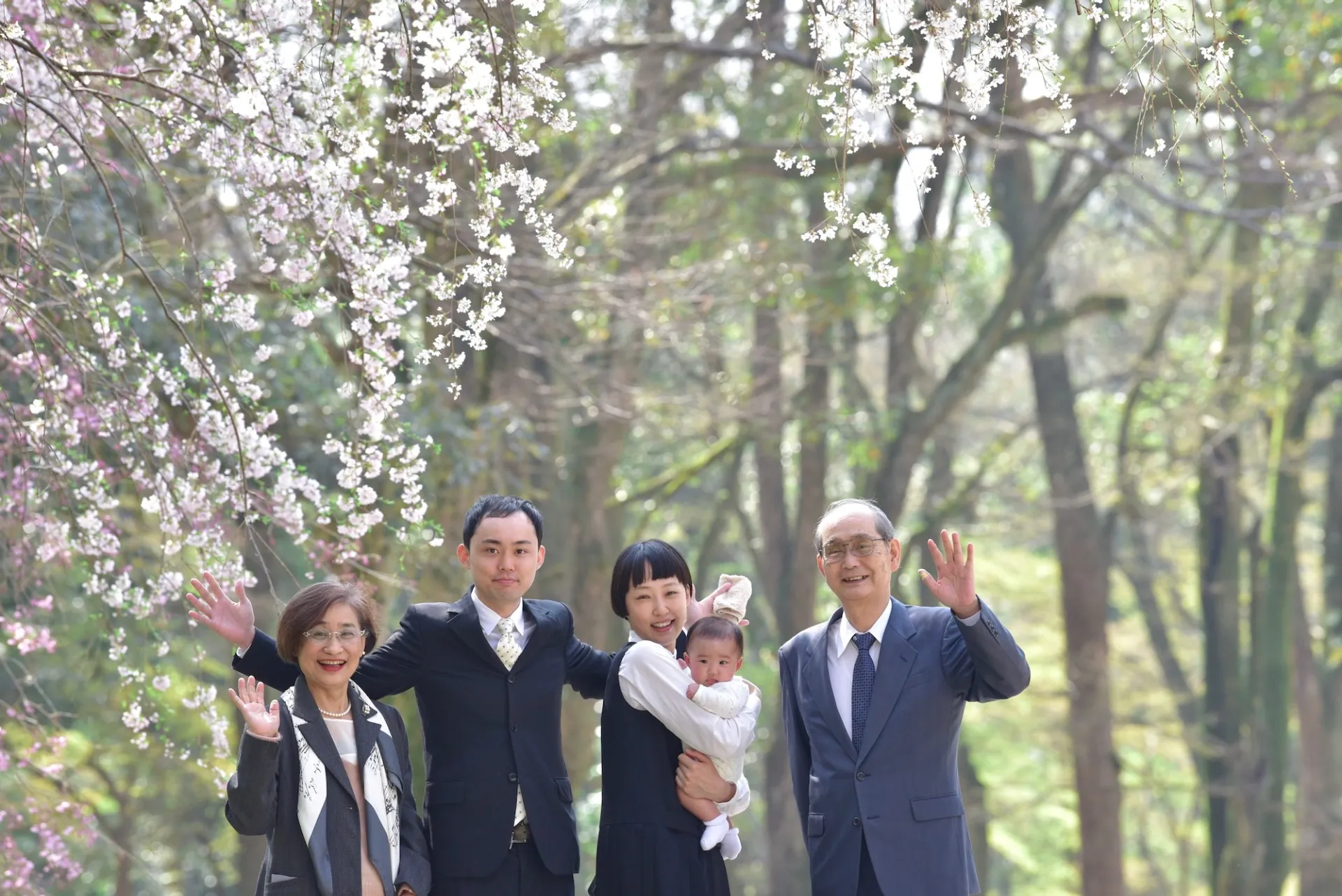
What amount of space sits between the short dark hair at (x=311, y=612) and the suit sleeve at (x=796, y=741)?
1.09 m

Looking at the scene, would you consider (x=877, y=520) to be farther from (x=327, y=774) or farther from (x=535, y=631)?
(x=327, y=774)

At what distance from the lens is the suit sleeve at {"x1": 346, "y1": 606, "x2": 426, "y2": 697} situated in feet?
13.7

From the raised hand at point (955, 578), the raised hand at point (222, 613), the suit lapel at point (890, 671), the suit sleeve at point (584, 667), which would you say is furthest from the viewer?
the suit sleeve at point (584, 667)

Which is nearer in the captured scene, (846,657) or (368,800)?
(368,800)

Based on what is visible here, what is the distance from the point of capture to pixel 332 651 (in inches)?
149

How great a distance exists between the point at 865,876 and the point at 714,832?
0.40 metres

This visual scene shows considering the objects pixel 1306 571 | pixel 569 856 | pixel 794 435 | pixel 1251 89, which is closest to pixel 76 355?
pixel 569 856

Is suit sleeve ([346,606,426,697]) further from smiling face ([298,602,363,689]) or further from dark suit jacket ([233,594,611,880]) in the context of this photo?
smiling face ([298,602,363,689])

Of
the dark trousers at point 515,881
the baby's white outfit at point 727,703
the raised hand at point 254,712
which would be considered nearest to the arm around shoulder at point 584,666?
the baby's white outfit at point 727,703

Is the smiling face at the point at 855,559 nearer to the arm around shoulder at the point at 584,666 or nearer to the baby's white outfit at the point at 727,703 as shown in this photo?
the baby's white outfit at the point at 727,703

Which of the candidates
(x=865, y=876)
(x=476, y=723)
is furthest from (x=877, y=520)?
(x=476, y=723)

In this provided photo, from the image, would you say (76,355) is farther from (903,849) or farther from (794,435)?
(794,435)

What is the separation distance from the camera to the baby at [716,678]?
4059 millimetres

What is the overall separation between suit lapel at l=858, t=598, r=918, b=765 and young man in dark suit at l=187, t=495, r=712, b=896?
819 millimetres
